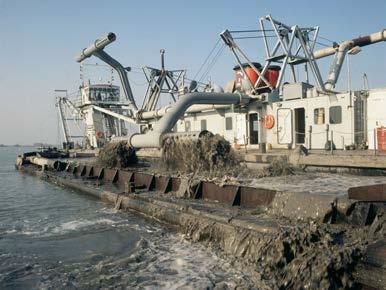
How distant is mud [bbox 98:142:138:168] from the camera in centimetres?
2033

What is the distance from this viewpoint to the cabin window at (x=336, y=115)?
59.2ft

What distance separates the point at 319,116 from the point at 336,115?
97 cm

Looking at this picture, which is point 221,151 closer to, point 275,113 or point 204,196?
point 204,196

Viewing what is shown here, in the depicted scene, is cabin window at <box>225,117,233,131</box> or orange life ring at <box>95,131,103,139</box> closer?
cabin window at <box>225,117,233,131</box>

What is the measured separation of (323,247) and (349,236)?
989 mm

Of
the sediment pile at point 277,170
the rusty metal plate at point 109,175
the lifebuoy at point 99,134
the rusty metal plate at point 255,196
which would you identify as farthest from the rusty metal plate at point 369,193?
the lifebuoy at point 99,134

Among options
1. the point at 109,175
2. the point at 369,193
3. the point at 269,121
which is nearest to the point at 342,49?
the point at 269,121

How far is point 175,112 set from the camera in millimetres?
19266

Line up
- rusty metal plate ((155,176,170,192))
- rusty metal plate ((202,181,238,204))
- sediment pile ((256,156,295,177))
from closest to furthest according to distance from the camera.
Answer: rusty metal plate ((202,181,238,204)), rusty metal plate ((155,176,170,192)), sediment pile ((256,156,295,177))

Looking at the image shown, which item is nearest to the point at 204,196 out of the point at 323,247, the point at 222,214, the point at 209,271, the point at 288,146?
the point at 222,214

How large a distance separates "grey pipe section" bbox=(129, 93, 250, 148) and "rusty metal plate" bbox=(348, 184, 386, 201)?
36.4ft

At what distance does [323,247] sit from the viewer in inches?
231

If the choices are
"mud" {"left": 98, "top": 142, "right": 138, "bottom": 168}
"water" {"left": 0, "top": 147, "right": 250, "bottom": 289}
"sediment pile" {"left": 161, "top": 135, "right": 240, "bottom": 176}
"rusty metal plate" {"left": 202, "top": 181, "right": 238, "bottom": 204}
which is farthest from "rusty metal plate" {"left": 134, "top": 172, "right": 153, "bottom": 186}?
"mud" {"left": 98, "top": 142, "right": 138, "bottom": 168}

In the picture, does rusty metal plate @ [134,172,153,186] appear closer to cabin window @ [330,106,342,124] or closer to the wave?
the wave
